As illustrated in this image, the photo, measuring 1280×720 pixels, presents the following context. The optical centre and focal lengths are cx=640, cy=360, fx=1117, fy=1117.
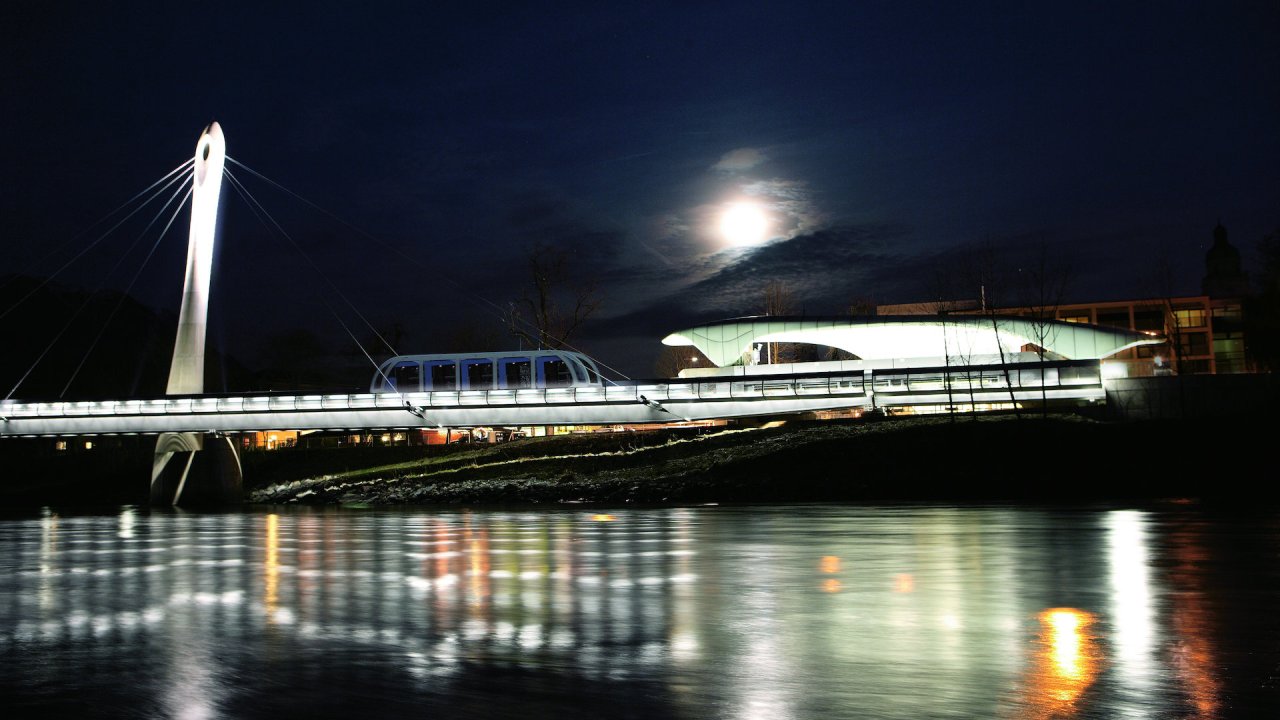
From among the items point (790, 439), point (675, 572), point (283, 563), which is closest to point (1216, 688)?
point (675, 572)

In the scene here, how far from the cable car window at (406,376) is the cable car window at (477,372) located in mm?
3150

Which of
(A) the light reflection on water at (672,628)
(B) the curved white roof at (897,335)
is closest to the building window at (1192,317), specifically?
(B) the curved white roof at (897,335)

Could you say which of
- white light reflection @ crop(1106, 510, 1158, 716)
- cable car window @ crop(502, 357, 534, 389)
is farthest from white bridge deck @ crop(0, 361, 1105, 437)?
white light reflection @ crop(1106, 510, 1158, 716)

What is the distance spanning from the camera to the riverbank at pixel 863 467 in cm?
4400

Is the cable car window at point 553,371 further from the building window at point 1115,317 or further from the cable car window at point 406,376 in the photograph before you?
the building window at point 1115,317

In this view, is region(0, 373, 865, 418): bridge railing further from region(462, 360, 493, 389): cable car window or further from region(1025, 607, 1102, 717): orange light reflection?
region(1025, 607, 1102, 717): orange light reflection

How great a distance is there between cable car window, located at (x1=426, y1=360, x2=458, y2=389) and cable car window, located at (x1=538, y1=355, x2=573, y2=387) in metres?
5.86

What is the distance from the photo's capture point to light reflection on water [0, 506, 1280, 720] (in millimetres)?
9211

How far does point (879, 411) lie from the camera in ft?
229

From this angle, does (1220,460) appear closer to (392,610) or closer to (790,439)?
(790,439)

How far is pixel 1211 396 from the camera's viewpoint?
53938mm

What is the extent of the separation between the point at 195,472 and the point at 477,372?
18699 millimetres

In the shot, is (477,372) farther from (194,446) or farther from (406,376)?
(194,446)

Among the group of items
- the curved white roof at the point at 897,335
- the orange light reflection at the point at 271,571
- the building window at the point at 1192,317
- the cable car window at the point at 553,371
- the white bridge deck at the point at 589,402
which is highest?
the building window at the point at 1192,317
